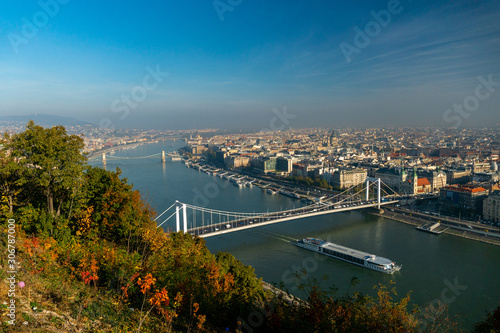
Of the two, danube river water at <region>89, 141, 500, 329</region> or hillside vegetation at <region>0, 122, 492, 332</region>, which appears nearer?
hillside vegetation at <region>0, 122, 492, 332</region>

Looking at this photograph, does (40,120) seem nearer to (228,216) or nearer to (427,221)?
(228,216)

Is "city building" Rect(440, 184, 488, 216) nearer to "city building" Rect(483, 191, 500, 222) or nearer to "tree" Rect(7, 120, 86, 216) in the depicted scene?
"city building" Rect(483, 191, 500, 222)

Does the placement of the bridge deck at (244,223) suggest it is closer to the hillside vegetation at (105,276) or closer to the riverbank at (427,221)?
the riverbank at (427,221)

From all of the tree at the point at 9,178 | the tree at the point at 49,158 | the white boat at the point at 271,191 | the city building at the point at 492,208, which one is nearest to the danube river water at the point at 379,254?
the city building at the point at 492,208

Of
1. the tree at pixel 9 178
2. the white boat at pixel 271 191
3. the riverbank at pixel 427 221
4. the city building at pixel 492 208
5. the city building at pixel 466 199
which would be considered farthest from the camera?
the white boat at pixel 271 191

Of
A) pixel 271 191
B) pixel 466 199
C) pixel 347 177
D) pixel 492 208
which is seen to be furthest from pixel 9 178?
pixel 347 177

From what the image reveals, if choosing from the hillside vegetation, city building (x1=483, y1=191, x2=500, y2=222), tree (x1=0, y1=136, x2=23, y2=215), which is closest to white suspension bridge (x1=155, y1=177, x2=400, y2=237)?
city building (x1=483, y1=191, x2=500, y2=222)

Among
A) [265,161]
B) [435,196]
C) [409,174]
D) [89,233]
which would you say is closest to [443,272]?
[89,233]
